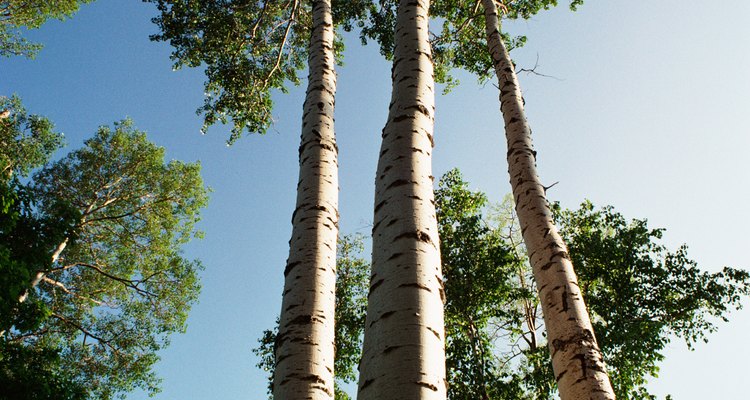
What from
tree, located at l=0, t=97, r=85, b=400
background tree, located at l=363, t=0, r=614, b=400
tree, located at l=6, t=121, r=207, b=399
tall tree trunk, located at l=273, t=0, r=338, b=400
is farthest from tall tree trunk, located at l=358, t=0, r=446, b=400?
tree, located at l=6, t=121, r=207, b=399

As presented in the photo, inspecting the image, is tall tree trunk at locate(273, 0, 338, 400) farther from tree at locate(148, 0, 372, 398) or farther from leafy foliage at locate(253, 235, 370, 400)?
leafy foliage at locate(253, 235, 370, 400)

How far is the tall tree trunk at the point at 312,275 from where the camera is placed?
2902 millimetres

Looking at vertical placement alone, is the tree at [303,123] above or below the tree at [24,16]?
below

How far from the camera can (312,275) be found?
11.1 ft

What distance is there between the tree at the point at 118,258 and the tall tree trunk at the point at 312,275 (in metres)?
15.0

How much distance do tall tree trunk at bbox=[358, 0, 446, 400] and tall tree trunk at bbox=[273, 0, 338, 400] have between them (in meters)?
1.11

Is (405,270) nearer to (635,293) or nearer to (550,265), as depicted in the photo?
(550,265)

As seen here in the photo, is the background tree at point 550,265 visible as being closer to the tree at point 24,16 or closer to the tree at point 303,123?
the tree at point 303,123

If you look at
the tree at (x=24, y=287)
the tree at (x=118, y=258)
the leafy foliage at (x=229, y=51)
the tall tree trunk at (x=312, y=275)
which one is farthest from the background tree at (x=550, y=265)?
the tree at (x=118, y=258)

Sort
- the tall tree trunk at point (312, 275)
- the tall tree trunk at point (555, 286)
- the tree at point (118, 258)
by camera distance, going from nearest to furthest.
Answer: the tall tree trunk at point (312, 275)
the tall tree trunk at point (555, 286)
the tree at point (118, 258)

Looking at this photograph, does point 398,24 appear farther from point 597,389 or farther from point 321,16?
point 597,389

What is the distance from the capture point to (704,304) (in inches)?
409

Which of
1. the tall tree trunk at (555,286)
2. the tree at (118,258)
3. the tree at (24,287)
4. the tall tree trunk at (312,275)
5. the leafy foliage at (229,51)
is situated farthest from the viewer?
the tree at (118,258)

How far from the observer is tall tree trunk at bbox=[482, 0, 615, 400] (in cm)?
306
